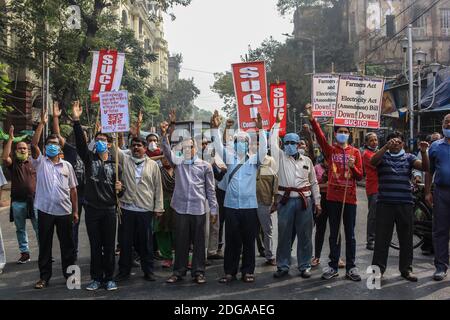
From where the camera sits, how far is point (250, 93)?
7273 mm

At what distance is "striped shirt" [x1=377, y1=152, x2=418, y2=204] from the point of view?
5.63m

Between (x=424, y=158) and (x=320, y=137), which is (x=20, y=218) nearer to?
(x=320, y=137)

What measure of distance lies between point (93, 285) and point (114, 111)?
7.47 ft

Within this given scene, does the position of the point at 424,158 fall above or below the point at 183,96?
below

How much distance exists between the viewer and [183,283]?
5.62 m

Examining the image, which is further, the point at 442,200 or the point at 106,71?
the point at 106,71

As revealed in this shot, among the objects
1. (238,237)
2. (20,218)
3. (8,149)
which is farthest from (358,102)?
(20,218)

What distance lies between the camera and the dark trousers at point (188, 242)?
5.68 meters

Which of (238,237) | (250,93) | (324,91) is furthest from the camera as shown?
(324,91)

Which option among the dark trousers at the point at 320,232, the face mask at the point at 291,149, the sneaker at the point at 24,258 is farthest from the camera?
the sneaker at the point at 24,258

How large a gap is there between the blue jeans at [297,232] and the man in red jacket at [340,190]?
28 centimetres

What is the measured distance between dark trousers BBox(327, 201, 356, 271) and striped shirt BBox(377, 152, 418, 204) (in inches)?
17.1

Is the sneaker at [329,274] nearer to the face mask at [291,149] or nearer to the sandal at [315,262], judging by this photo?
the sandal at [315,262]

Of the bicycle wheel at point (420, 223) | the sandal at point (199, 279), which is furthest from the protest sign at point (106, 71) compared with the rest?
the bicycle wheel at point (420, 223)
